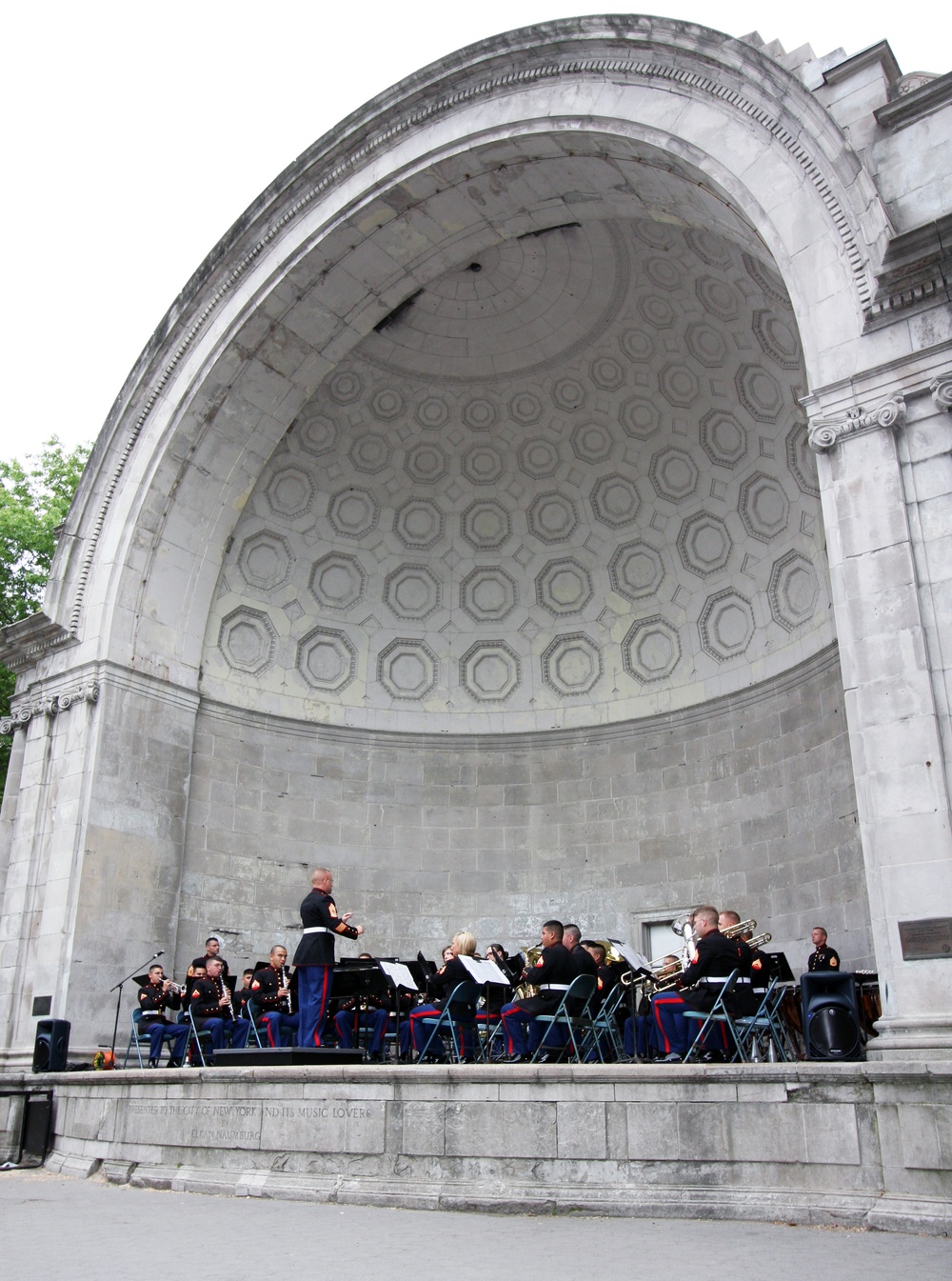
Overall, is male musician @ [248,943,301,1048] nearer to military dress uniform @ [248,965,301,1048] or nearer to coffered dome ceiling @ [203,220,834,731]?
military dress uniform @ [248,965,301,1048]

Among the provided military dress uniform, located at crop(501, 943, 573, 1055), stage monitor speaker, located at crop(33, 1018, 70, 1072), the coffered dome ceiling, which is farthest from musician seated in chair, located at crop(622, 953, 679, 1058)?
stage monitor speaker, located at crop(33, 1018, 70, 1072)

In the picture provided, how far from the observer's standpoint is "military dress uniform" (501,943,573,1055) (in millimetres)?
9367

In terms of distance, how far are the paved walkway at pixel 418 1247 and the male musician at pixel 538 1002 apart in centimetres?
214

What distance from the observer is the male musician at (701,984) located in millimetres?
8812

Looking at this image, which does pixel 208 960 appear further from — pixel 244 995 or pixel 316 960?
pixel 316 960

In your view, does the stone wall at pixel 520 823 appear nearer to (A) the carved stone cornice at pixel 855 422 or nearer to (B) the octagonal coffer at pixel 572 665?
(B) the octagonal coffer at pixel 572 665

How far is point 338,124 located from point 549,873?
10751 millimetres

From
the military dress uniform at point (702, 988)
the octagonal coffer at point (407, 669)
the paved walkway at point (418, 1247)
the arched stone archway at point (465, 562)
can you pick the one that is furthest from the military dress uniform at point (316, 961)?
the octagonal coffer at point (407, 669)

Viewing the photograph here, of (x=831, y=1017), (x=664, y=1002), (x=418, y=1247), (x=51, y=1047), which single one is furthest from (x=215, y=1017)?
(x=831, y=1017)

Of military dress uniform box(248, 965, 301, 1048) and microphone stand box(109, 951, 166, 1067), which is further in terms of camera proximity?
microphone stand box(109, 951, 166, 1067)

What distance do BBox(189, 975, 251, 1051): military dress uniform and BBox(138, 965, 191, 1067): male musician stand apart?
23 cm

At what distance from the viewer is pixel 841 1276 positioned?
5.12 metres

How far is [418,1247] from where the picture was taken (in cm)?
606

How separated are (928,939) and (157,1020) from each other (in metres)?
8.40
